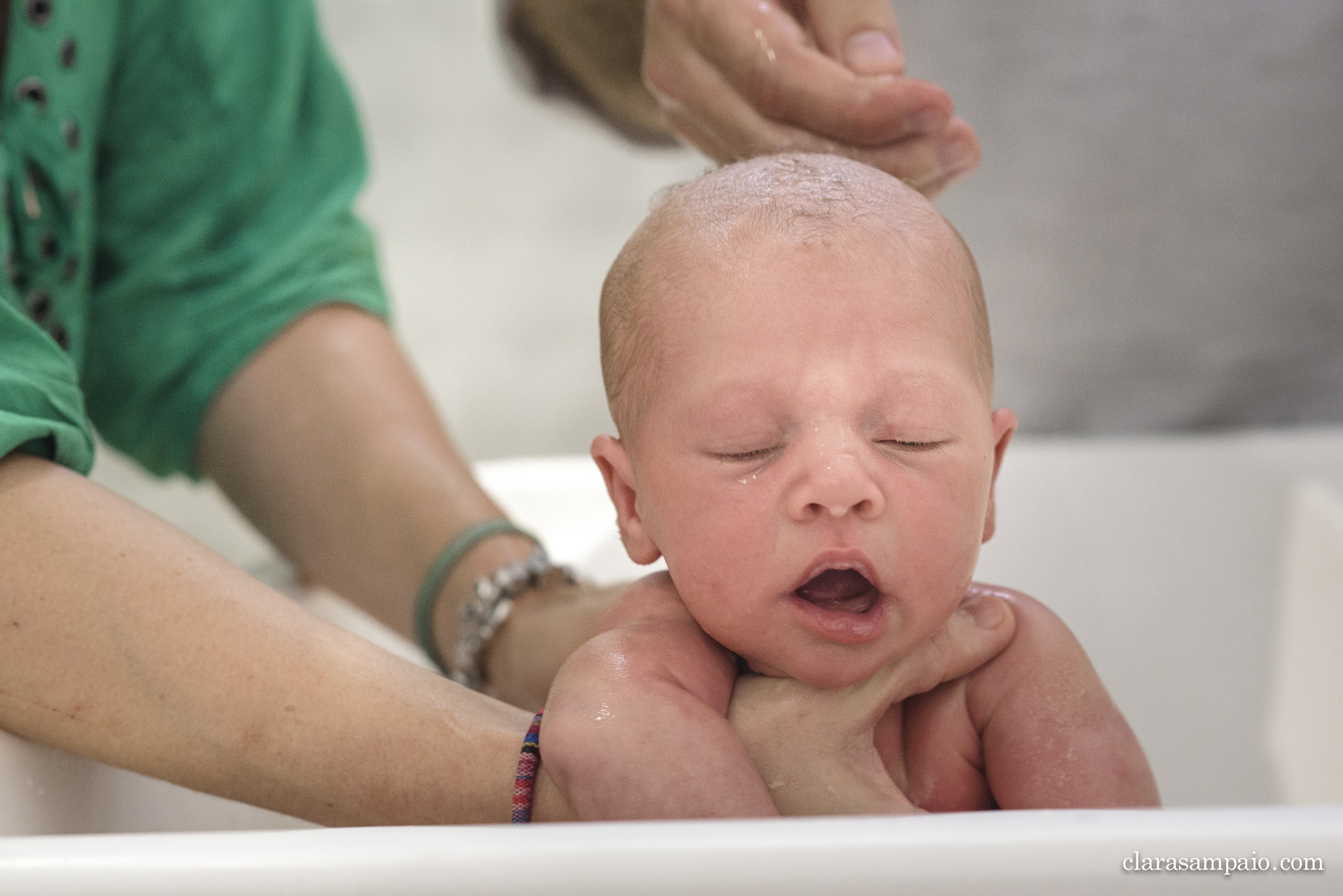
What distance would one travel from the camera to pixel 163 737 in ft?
1.54

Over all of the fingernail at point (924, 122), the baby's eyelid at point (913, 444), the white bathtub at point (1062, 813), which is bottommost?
the white bathtub at point (1062, 813)

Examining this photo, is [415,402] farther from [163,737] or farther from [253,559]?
[253,559]

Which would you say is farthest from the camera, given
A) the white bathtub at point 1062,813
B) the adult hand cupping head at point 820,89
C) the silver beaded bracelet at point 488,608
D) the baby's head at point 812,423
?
the silver beaded bracelet at point 488,608

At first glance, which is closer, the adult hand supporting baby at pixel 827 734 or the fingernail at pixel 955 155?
→ the adult hand supporting baby at pixel 827 734

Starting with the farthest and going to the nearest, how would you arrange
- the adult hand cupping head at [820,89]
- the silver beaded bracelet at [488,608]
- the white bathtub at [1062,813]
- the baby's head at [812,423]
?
the silver beaded bracelet at [488,608], the adult hand cupping head at [820,89], the baby's head at [812,423], the white bathtub at [1062,813]

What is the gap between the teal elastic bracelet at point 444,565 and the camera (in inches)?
29.0

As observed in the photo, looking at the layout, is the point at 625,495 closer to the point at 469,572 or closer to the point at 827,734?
the point at 827,734

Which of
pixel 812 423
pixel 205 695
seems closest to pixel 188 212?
pixel 205 695

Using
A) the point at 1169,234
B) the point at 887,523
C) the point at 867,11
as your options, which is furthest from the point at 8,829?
the point at 1169,234

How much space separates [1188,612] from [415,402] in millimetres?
641

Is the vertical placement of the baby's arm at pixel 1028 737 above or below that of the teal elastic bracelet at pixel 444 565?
above

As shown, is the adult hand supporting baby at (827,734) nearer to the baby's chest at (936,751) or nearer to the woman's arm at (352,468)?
the baby's chest at (936,751)

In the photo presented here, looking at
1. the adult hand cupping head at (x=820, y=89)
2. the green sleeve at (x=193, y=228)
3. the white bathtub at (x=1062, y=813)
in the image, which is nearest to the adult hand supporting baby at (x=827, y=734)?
the white bathtub at (x=1062, y=813)

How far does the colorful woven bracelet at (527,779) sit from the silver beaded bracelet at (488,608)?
27 cm
